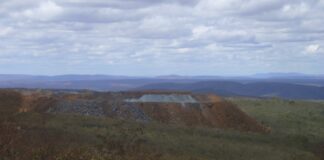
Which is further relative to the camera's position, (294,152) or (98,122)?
(98,122)

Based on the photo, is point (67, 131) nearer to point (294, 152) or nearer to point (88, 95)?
point (294, 152)

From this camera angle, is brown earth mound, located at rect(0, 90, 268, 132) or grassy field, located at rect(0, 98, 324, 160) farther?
brown earth mound, located at rect(0, 90, 268, 132)

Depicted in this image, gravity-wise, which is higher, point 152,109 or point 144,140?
point 152,109

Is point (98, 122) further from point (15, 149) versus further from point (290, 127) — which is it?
point (290, 127)

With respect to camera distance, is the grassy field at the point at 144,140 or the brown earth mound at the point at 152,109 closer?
the grassy field at the point at 144,140

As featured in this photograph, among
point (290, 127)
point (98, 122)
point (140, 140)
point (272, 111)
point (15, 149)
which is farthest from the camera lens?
point (272, 111)

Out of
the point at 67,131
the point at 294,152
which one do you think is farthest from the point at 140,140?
the point at 294,152

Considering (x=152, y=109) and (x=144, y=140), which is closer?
(x=144, y=140)

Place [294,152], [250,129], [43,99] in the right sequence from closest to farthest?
[294,152], [250,129], [43,99]
